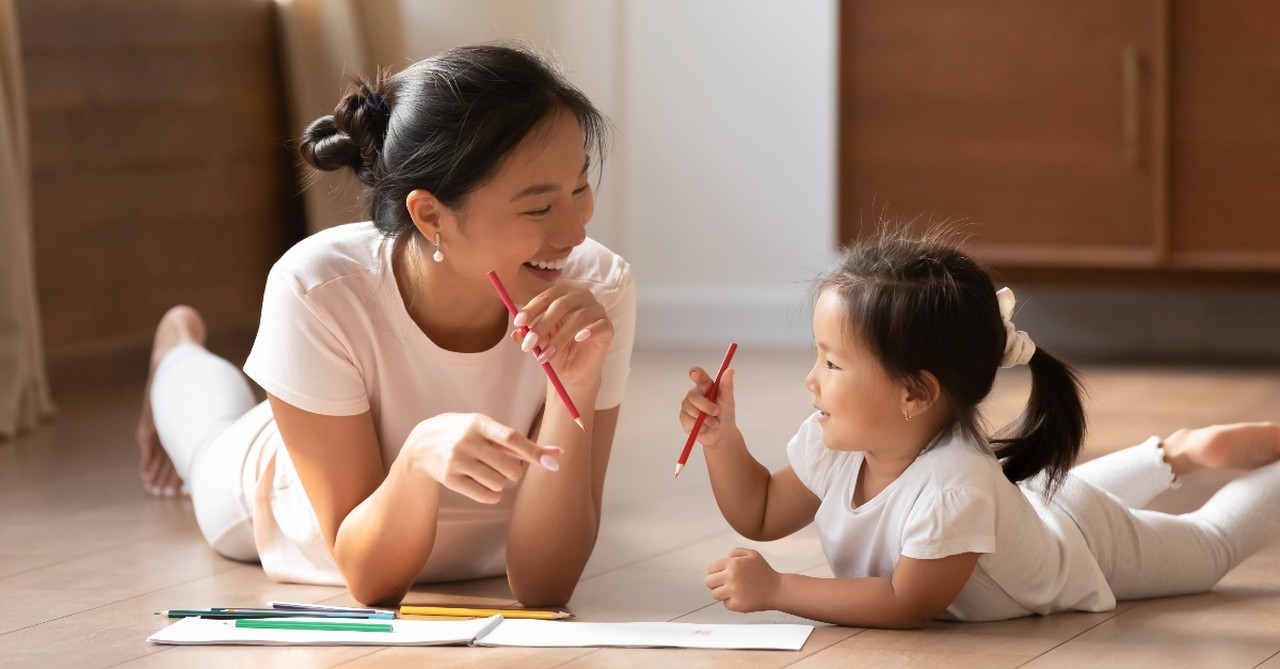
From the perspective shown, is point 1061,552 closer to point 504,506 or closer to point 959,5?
point 504,506

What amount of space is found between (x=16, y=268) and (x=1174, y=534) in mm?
2261

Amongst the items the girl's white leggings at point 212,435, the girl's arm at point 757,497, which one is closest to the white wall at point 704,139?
the girl's white leggings at point 212,435

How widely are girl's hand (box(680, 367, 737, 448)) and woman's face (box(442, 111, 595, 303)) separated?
206 millimetres

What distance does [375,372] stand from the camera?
5.51ft

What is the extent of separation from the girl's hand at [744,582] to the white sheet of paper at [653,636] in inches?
1.1

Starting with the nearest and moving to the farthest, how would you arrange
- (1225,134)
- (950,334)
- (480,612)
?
(950,334) → (480,612) → (1225,134)

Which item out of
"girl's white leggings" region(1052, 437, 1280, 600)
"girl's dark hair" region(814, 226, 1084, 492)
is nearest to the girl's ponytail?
"girl's dark hair" region(814, 226, 1084, 492)

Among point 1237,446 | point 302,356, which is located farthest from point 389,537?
point 1237,446

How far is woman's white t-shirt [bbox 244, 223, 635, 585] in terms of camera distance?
5.28 ft

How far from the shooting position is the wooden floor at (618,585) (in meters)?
1.49

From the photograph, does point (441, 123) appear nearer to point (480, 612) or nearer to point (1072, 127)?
point (480, 612)

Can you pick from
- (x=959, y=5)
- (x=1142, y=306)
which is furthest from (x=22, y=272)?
(x=1142, y=306)

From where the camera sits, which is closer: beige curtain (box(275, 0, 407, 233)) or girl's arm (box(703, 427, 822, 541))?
girl's arm (box(703, 427, 822, 541))

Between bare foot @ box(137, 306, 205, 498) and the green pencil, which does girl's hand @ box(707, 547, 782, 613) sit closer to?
the green pencil
